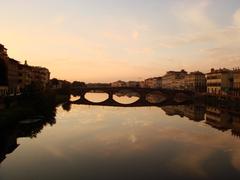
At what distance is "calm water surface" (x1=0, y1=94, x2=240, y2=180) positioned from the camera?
23250mm

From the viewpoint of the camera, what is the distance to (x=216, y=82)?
327 feet

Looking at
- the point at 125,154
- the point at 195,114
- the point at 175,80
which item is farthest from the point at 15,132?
the point at 175,80

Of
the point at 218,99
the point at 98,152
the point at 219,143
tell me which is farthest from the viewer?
the point at 218,99

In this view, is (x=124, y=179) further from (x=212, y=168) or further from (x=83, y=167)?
(x=212, y=168)

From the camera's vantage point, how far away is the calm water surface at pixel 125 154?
23.2 meters

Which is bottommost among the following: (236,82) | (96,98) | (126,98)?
(126,98)

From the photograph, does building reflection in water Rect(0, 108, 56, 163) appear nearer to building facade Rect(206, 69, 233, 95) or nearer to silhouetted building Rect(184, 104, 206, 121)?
silhouetted building Rect(184, 104, 206, 121)

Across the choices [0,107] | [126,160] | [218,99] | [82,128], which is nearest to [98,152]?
[126,160]

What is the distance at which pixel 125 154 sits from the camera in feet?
94.3

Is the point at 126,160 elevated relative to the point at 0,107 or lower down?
lower down

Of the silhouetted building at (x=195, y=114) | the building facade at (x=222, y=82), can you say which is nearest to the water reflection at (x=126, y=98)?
the building facade at (x=222, y=82)

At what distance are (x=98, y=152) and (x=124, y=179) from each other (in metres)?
7.94

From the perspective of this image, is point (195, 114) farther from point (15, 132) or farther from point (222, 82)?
point (222, 82)

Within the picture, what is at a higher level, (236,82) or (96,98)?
(236,82)
